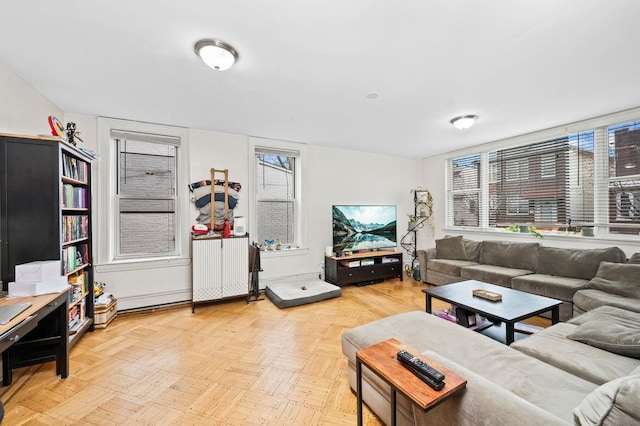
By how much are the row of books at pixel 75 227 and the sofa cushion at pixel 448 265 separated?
4.56m

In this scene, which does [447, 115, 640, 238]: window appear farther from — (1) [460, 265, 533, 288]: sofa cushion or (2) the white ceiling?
(1) [460, 265, 533, 288]: sofa cushion

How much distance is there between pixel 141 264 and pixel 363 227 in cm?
332

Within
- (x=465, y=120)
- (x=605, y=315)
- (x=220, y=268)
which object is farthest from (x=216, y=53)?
(x=605, y=315)

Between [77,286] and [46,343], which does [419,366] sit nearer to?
[46,343]

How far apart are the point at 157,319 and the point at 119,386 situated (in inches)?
48.8

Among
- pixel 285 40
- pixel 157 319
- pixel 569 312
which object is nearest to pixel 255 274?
pixel 157 319

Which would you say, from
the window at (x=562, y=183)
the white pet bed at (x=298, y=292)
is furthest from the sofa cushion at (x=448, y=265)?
the white pet bed at (x=298, y=292)

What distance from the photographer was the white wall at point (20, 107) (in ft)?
6.76

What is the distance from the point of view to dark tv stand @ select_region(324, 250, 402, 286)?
13.9 feet

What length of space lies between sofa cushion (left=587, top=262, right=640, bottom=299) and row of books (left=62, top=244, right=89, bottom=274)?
16.4ft

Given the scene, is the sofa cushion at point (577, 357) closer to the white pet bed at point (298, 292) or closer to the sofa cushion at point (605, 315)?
the sofa cushion at point (605, 315)

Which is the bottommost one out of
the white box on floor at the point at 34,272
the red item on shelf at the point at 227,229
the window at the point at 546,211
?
the white box on floor at the point at 34,272

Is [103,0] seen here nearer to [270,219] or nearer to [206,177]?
[206,177]

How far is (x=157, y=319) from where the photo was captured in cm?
305
